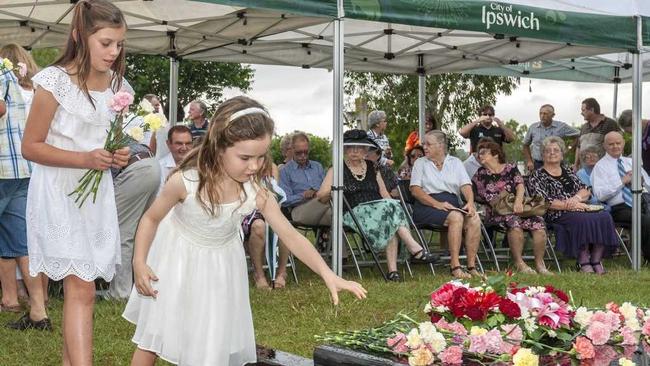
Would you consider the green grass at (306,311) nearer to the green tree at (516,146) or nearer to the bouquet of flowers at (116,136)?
the bouquet of flowers at (116,136)

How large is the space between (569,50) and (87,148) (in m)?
8.70

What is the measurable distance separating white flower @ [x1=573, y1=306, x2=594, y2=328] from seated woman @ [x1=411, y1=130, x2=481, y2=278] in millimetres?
6292

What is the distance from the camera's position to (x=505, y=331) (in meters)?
3.50

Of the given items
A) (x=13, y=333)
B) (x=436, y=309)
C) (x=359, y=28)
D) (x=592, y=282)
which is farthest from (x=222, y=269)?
(x=359, y=28)

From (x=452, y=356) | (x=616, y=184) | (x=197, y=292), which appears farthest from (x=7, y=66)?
(x=616, y=184)

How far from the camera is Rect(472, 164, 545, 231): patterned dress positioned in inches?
415

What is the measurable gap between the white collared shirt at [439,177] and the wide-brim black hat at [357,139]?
549 mm

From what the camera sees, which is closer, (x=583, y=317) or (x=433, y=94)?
(x=583, y=317)

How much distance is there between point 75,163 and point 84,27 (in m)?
0.58

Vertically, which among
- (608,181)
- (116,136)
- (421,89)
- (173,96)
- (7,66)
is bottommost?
(608,181)

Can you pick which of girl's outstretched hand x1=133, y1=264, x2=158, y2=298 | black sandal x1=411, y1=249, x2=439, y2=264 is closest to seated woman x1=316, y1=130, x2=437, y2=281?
black sandal x1=411, y1=249, x2=439, y2=264

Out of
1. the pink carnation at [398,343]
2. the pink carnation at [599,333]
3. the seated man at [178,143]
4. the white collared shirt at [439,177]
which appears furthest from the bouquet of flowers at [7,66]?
the white collared shirt at [439,177]

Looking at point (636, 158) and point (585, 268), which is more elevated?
point (636, 158)

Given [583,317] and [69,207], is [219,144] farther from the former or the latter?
[583,317]
